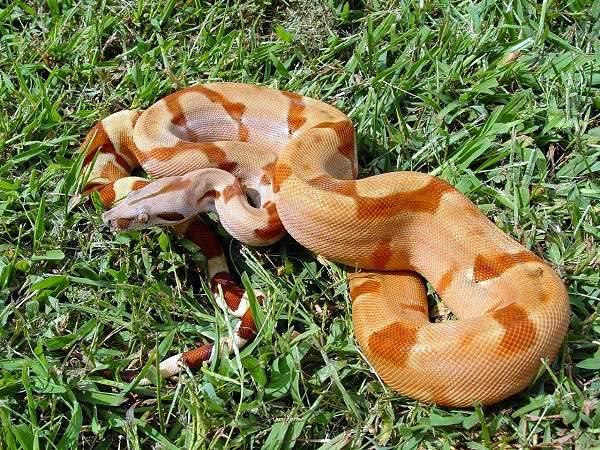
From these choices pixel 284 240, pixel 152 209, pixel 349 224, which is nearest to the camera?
pixel 349 224

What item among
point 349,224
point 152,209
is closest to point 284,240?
point 349,224

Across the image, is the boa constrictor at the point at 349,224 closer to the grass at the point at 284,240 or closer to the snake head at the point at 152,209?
the snake head at the point at 152,209

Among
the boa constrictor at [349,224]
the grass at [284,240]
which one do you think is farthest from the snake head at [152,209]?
the grass at [284,240]

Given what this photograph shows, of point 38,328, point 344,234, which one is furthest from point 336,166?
point 38,328

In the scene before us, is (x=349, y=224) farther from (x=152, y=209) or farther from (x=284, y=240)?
(x=152, y=209)

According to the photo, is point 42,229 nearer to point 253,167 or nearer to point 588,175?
point 253,167

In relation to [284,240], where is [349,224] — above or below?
above
